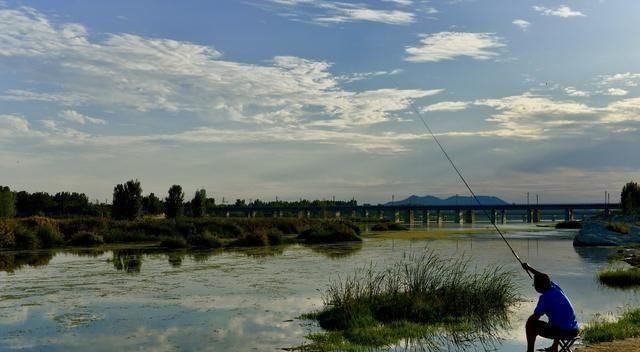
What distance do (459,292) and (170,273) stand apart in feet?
45.2

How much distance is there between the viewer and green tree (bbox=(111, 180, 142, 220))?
213 ft

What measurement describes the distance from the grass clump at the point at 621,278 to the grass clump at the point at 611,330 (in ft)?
28.8

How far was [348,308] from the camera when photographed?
15523 millimetres

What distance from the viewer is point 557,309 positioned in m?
10.0

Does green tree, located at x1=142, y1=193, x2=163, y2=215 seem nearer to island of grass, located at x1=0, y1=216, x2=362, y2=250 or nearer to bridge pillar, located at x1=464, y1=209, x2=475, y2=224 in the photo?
island of grass, located at x1=0, y1=216, x2=362, y2=250

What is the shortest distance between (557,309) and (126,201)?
59736 millimetres

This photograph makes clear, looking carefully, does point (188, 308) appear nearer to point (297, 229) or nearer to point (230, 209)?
point (297, 229)

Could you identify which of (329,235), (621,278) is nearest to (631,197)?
(329,235)

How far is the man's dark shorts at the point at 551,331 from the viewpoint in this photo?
10.0m

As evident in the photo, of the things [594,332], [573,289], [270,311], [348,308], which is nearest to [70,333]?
[270,311]

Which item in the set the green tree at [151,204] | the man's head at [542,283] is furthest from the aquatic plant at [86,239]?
the green tree at [151,204]

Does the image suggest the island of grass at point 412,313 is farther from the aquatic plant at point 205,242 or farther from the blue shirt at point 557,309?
the aquatic plant at point 205,242

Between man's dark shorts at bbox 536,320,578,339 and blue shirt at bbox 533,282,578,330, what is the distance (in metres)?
0.05

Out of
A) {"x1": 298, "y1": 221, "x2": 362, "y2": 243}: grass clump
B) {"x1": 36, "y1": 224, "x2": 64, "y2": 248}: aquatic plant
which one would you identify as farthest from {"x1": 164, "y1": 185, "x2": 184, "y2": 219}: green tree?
{"x1": 36, "y1": 224, "x2": 64, "y2": 248}: aquatic plant
